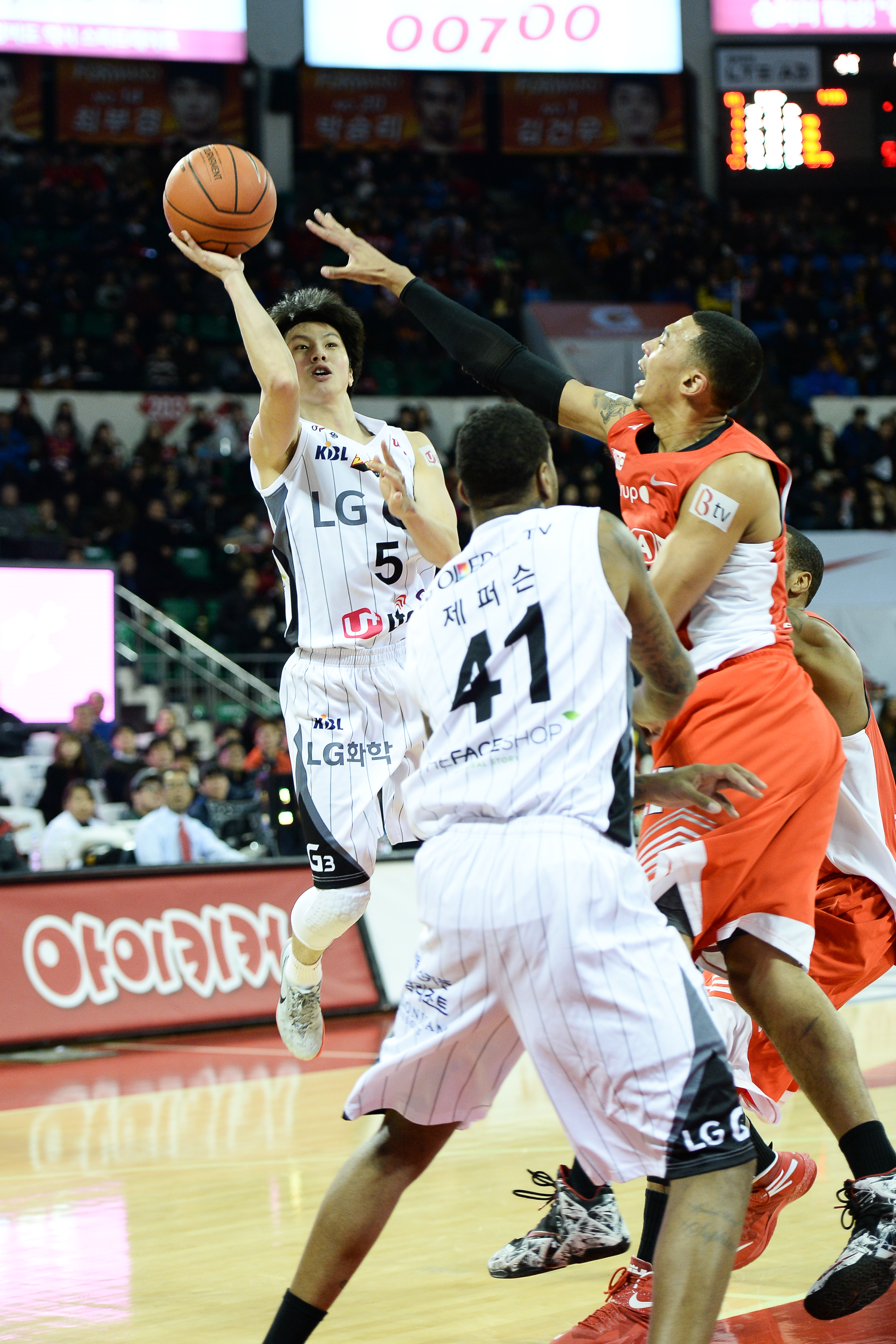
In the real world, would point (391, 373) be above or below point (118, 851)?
above

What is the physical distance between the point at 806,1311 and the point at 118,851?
24.5 ft

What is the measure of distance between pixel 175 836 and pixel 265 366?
678 centimetres

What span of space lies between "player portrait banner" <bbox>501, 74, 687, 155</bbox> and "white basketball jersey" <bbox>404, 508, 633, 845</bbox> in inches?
920

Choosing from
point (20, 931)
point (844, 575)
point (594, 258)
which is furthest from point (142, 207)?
point (20, 931)

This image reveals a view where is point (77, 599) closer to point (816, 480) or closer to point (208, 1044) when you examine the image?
point (208, 1044)

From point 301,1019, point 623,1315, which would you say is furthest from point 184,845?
point 623,1315

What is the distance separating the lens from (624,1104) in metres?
2.62

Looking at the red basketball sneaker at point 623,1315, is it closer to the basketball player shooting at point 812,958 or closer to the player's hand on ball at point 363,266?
the basketball player shooting at point 812,958

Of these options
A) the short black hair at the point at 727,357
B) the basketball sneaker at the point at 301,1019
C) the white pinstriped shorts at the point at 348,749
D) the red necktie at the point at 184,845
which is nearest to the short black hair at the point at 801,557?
the short black hair at the point at 727,357

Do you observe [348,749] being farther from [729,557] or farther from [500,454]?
[500,454]

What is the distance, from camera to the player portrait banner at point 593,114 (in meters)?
24.4

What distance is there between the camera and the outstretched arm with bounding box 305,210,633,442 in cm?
439

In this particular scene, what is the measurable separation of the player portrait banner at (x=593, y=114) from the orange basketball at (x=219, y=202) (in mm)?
21162

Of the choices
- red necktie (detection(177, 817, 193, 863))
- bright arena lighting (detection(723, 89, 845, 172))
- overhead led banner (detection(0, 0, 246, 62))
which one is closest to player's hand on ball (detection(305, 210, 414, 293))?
red necktie (detection(177, 817, 193, 863))
